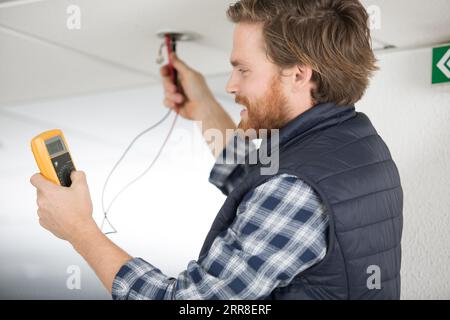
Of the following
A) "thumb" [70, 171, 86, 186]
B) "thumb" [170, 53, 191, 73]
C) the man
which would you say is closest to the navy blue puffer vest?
the man

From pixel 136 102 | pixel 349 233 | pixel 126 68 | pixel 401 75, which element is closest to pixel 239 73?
pixel 349 233

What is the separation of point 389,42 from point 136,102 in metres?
0.71

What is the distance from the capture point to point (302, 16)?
831 millimetres

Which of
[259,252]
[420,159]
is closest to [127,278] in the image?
[259,252]

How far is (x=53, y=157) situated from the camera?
0.85m

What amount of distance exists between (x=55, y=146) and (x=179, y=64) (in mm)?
429

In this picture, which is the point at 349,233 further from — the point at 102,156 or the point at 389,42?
A: the point at 102,156

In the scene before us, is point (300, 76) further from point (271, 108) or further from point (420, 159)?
point (420, 159)

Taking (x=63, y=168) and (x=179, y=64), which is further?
(x=179, y=64)

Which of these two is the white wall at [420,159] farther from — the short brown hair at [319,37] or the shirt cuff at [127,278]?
the shirt cuff at [127,278]

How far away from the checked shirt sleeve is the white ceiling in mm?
406

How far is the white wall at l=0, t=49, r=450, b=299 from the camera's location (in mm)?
1130

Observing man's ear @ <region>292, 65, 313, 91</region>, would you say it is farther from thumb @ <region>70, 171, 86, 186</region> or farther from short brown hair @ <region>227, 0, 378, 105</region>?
thumb @ <region>70, 171, 86, 186</region>
